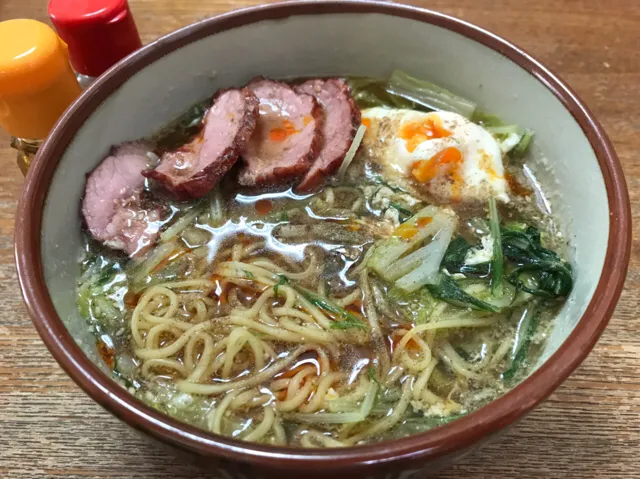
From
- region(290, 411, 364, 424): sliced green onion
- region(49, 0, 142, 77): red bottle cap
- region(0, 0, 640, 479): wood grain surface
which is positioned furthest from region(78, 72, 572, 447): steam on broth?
region(49, 0, 142, 77): red bottle cap

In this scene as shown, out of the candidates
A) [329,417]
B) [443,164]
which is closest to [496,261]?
[443,164]

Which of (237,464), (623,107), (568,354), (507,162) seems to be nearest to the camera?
(237,464)

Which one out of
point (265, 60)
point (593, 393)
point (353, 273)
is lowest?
point (593, 393)

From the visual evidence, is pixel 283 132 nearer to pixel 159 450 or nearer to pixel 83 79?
pixel 83 79

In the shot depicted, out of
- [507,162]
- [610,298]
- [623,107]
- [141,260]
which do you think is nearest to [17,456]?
[141,260]

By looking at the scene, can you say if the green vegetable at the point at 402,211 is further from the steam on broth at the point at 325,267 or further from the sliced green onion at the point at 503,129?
the sliced green onion at the point at 503,129

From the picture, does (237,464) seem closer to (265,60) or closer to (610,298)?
(610,298)

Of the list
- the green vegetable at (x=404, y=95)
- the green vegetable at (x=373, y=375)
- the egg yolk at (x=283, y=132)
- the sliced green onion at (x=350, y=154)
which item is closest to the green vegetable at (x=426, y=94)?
the green vegetable at (x=404, y=95)
